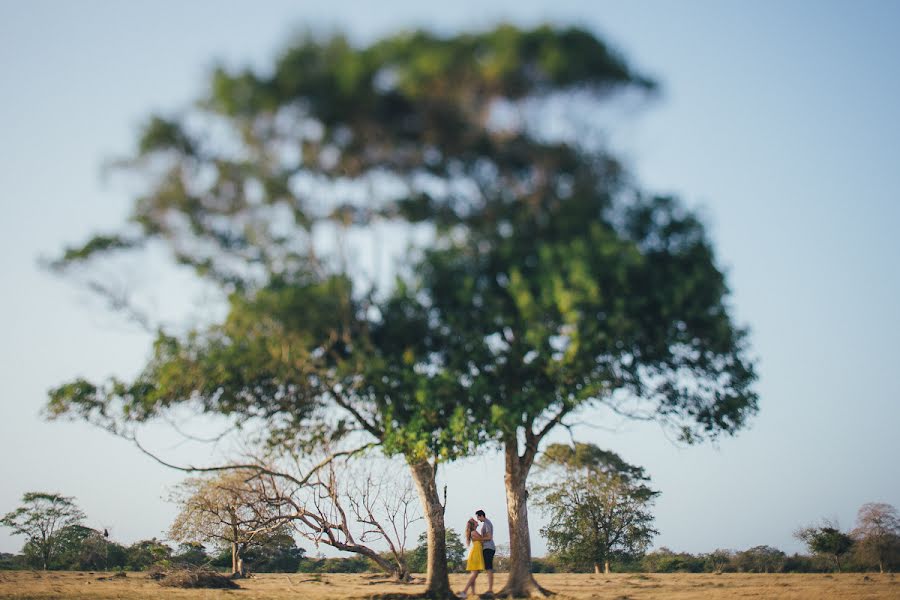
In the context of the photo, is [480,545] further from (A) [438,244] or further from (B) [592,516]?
(B) [592,516]

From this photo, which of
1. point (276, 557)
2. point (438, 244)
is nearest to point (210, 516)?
point (276, 557)

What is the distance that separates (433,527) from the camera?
18.5 metres

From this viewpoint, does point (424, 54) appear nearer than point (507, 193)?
Yes

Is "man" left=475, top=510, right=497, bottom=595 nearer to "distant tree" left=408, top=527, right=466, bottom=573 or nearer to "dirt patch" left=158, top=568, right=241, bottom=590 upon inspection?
"dirt patch" left=158, top=568, right=241, bottom=590

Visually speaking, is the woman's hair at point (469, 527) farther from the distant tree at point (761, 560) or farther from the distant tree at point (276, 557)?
the distant tree at point (761, 560)

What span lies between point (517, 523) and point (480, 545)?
1278mm

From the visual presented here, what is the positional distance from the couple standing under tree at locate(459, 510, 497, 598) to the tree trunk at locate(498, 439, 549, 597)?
Result: 621 millimetres

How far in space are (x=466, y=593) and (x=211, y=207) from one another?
11771 millimetres

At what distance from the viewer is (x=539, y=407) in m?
14.9

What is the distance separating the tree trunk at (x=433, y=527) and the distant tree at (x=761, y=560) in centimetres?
3101

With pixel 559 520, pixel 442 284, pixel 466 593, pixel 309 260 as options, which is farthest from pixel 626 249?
pixel 559 520

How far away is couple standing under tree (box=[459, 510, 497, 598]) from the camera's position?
60.4 feet

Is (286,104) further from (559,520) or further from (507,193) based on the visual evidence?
(559,520)

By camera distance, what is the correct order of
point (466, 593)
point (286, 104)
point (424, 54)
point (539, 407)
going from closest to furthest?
point (424, 54) < point (286, 104) < point (539, 407) < point (466, 593)
